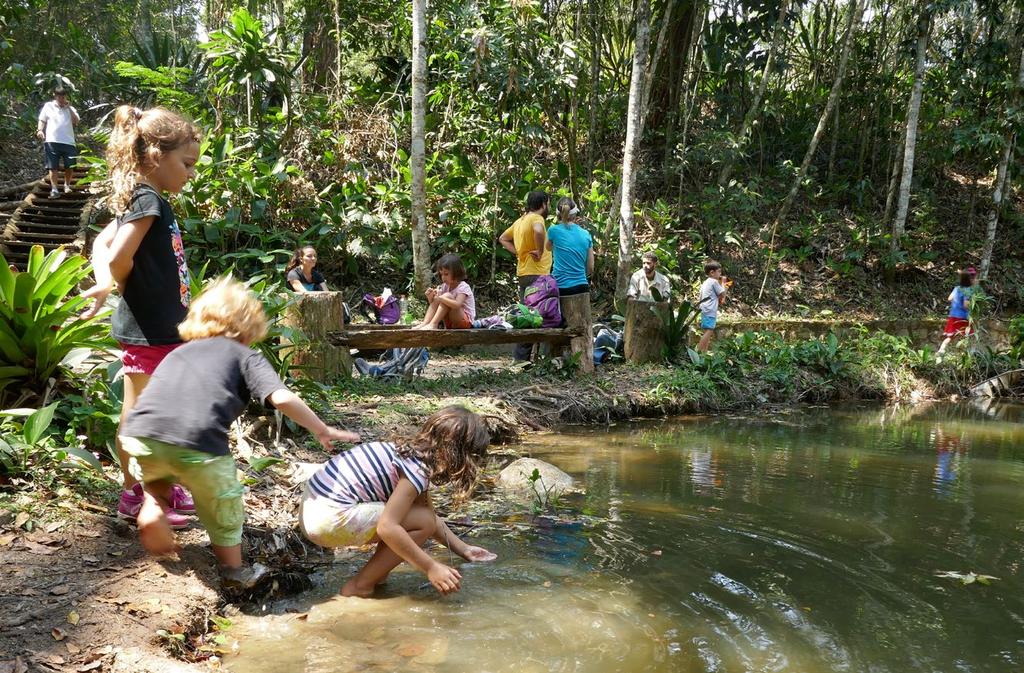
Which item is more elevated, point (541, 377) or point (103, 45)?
point (103, 45)

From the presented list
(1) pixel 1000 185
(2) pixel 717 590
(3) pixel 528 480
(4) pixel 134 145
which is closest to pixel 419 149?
(3) pixel 528 480

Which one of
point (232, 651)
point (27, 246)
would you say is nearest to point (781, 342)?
point (232, 651)

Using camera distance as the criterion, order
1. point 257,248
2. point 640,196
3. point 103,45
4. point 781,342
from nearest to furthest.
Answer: point 781,342, point 257,248, point 640,196, point 103,45

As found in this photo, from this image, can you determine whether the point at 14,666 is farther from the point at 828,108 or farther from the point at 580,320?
the point at 828,108

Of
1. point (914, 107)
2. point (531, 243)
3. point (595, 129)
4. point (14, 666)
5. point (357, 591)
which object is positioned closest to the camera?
point (14, 666)

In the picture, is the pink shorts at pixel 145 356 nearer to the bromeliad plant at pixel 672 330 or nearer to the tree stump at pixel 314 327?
the tree stump at pixel 314 327

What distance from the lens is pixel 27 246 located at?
38.4ft

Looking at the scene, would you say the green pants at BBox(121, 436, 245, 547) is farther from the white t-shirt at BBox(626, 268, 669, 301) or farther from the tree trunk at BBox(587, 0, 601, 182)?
the tree trunk at BBox(587, 0, 601, 182)

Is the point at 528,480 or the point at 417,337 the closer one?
the point at 528,480

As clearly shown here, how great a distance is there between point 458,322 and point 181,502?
3827 mm

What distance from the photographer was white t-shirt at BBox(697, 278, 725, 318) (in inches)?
416

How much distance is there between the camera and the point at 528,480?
5.14 metres

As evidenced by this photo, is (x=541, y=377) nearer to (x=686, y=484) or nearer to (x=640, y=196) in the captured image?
(x=686, y=484)

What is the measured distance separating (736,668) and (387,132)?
12.1 metres
